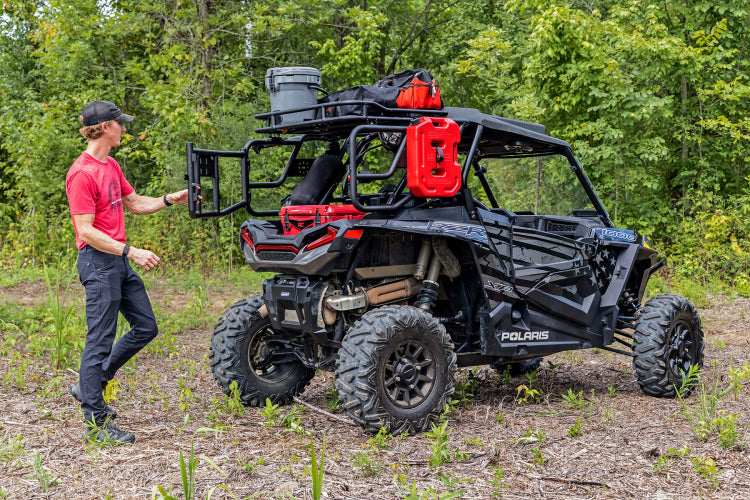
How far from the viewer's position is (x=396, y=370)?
4.70 meters

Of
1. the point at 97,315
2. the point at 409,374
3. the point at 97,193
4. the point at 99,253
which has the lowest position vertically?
the point at 409,374

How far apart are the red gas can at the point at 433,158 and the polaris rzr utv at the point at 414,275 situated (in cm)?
1

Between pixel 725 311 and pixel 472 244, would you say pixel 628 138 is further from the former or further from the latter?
pixel 472 244

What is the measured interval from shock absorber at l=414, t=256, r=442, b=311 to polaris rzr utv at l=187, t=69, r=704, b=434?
16 millimetres

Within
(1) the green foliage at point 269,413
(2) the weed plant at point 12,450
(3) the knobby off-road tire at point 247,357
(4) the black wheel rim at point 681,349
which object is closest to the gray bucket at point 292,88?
(3) the knobby off-road tire at point 247,357

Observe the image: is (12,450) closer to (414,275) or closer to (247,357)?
(247,357)

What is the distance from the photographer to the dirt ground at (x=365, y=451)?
3699mm

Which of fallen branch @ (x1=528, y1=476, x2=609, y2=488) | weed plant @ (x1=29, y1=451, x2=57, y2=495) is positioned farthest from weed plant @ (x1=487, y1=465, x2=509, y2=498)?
weed plant @ (x1=29, y1=451, x2=57, y2=495)

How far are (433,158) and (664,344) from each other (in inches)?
98.1

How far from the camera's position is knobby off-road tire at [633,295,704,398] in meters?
5.88

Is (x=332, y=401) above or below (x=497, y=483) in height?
below

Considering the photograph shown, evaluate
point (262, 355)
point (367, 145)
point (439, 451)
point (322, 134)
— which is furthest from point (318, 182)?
point (439, 451)

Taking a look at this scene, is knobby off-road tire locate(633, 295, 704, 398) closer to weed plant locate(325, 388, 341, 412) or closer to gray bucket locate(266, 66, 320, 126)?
weed plant locate(325, 388, 341, 412)

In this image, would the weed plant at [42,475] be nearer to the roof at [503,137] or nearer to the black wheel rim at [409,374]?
the black wheel rim at [409,374]
